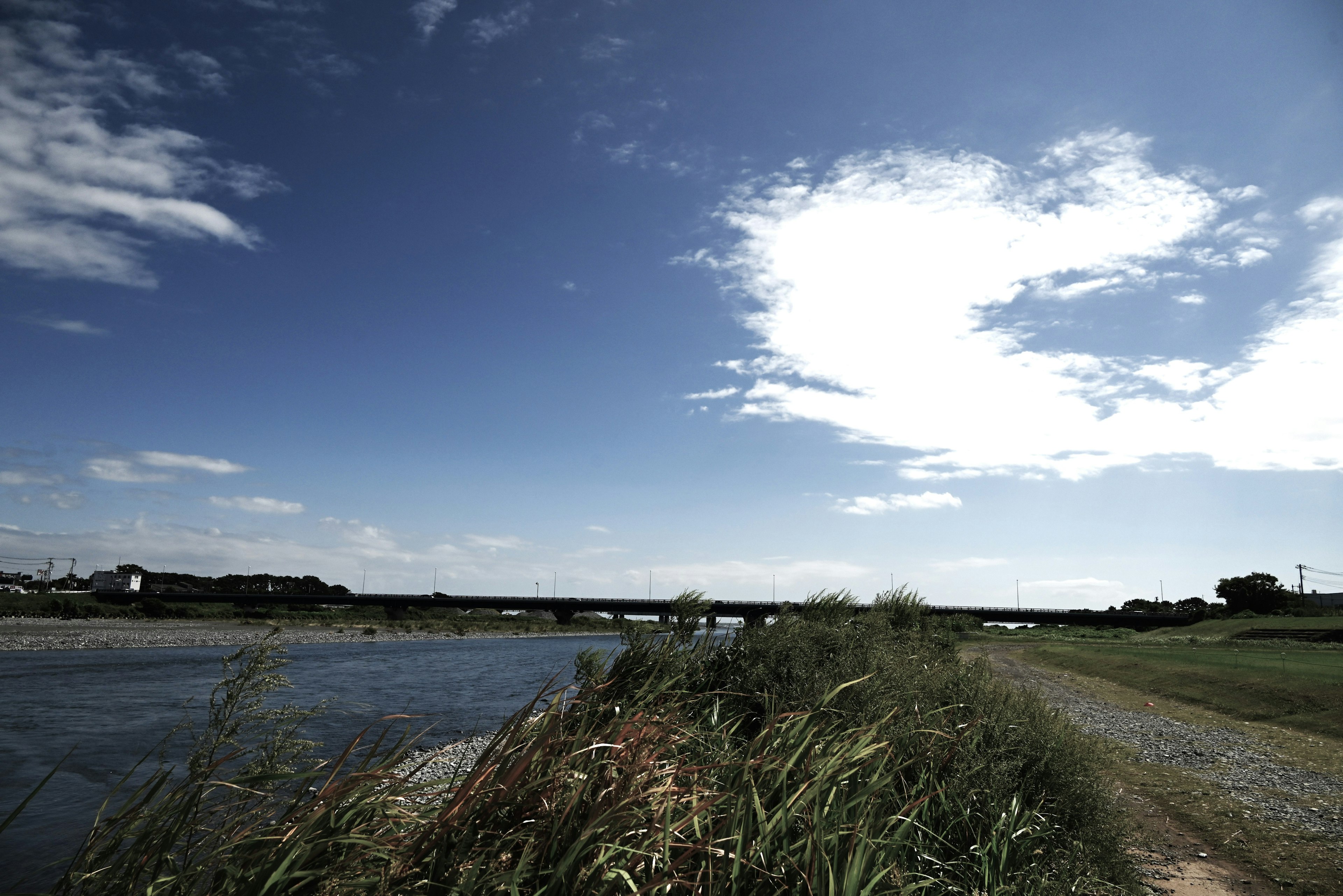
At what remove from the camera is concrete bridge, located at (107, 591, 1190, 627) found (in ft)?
328

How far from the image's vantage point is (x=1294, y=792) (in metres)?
13.6

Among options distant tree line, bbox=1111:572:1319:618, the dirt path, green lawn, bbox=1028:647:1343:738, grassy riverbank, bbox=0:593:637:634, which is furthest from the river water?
distant tree line, bbox=1111:572:1319:618

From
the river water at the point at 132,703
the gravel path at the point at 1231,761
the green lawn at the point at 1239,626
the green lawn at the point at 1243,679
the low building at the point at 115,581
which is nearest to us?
the gravel path at the point at 1231,761

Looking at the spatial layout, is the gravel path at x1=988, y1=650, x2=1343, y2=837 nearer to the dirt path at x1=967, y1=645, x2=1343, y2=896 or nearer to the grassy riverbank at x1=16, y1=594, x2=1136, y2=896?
the dirt path at x1=967, y1=645, x2=1343, y2=896

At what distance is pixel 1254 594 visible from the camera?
9662 centimetres

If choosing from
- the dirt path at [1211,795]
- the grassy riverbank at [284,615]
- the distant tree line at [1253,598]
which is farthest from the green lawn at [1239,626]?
the grassy riverbank at [284,615]

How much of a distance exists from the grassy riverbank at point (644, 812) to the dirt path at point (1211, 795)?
282cm

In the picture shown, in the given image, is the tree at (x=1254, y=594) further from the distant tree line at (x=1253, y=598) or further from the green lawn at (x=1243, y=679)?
the green lawn at (x=1243, y=679)

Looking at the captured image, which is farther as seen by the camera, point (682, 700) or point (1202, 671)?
point (1202, 671)

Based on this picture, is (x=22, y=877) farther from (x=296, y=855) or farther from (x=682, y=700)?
(x=296, y=855)

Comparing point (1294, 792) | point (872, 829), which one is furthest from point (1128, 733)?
point (872, 829)

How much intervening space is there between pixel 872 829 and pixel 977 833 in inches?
99.2

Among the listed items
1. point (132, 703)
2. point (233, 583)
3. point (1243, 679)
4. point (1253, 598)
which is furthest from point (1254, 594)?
point (233, 583)

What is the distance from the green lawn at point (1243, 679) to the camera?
21156 millimetres
